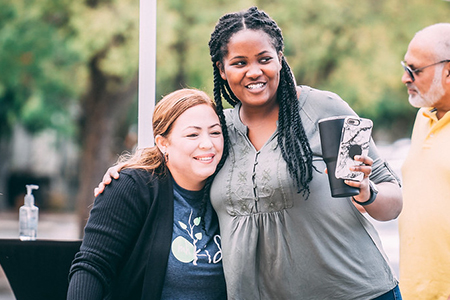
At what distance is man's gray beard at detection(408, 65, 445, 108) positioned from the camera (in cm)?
307

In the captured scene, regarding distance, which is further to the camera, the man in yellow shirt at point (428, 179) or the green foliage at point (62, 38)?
the green foliage at point (62, 38)

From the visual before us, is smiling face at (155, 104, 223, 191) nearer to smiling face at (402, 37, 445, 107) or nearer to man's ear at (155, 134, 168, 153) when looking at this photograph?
man's ear at (155, 134, 168, 153)

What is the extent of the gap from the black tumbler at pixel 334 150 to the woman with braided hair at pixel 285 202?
4.9 inches

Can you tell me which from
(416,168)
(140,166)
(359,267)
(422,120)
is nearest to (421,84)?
(422,120)

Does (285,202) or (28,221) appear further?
(28,221)

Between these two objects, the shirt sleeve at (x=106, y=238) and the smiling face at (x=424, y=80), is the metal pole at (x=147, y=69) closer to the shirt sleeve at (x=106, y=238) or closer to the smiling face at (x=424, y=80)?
the shirt sleeve at (x=106, y=238)

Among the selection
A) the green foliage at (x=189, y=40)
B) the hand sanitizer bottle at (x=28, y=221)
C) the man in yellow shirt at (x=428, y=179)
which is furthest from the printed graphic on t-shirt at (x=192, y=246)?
the green foliage at (x=189, y=40)

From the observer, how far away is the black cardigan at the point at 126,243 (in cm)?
224

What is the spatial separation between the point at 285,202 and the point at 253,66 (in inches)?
23.6

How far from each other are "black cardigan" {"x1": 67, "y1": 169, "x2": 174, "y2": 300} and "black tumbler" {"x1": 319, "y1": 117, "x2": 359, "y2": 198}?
0.79m

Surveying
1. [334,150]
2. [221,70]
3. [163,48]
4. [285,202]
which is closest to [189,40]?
[163,48]

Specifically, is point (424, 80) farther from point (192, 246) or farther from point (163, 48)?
point (163, 48)

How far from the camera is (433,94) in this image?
3.09 m

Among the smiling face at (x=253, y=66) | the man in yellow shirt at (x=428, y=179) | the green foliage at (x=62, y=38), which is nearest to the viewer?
the smiling face at (x=253, y=66)
